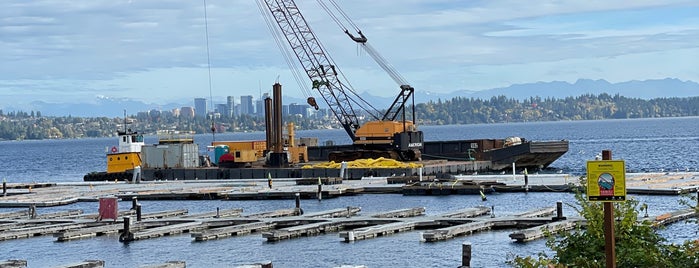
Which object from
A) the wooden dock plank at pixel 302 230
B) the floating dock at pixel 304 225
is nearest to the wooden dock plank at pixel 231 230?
the floating dock at pixel 304 225

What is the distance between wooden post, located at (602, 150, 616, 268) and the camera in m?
18.1

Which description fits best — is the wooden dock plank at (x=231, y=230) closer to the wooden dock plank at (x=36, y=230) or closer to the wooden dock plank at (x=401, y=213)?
the wooden dock plank at (x=401, y=213)

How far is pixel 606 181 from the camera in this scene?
1780cm

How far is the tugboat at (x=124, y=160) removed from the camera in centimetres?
9131

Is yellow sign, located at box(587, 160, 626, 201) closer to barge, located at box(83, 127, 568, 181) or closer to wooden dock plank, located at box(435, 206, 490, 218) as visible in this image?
wooden dock plank, located at box(435, 206, 490, 218)

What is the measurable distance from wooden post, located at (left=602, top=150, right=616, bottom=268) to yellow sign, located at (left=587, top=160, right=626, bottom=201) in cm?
23

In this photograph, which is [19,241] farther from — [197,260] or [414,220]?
[414,220]

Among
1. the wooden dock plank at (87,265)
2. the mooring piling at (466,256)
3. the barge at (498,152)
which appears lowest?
the wooden dock plank at (87,265)

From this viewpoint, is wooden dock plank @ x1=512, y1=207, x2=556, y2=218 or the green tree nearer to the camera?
the green tree

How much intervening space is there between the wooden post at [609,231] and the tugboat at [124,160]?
74231mm

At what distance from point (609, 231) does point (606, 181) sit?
2.90 feet

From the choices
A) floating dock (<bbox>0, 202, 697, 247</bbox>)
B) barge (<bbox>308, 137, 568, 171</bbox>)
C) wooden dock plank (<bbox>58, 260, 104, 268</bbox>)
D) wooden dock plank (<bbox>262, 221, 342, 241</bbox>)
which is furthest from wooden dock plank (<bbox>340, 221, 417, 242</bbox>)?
barge (<bbox>308, 137, 568, 171</bbox>)

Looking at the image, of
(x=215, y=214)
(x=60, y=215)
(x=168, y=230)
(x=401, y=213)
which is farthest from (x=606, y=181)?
(x=60, y=215)

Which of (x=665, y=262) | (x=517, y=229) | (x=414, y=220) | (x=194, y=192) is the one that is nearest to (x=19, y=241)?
(x=414, y=220)
